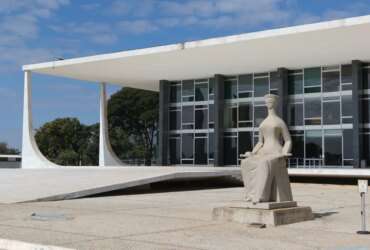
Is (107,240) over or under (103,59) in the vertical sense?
under

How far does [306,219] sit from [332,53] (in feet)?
58.2

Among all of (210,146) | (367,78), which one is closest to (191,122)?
Result: (210,146)

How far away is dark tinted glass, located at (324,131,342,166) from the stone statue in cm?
1891

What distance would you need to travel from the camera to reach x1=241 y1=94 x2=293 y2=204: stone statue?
11.5 meters

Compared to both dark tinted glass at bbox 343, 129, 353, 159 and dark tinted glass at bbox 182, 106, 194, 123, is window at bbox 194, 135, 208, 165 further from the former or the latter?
dark tinted glass at bbox 343, 129, 353, 159

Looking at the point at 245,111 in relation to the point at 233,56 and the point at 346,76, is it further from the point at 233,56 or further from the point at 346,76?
the point at 346,76

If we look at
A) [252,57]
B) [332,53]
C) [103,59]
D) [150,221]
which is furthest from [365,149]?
[150,221]

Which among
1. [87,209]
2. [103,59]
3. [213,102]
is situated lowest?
[87,209]

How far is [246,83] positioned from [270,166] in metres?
22.9

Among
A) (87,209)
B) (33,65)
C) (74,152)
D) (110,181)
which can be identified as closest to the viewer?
(87,209)

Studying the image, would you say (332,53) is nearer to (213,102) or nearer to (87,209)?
(213,102)

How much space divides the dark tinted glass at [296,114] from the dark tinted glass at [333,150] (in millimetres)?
1911

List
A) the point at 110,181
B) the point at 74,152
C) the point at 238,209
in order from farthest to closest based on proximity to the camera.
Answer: the point at 74,152, the point at 110,181, the point at 238,209

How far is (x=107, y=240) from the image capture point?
28.8 ft
